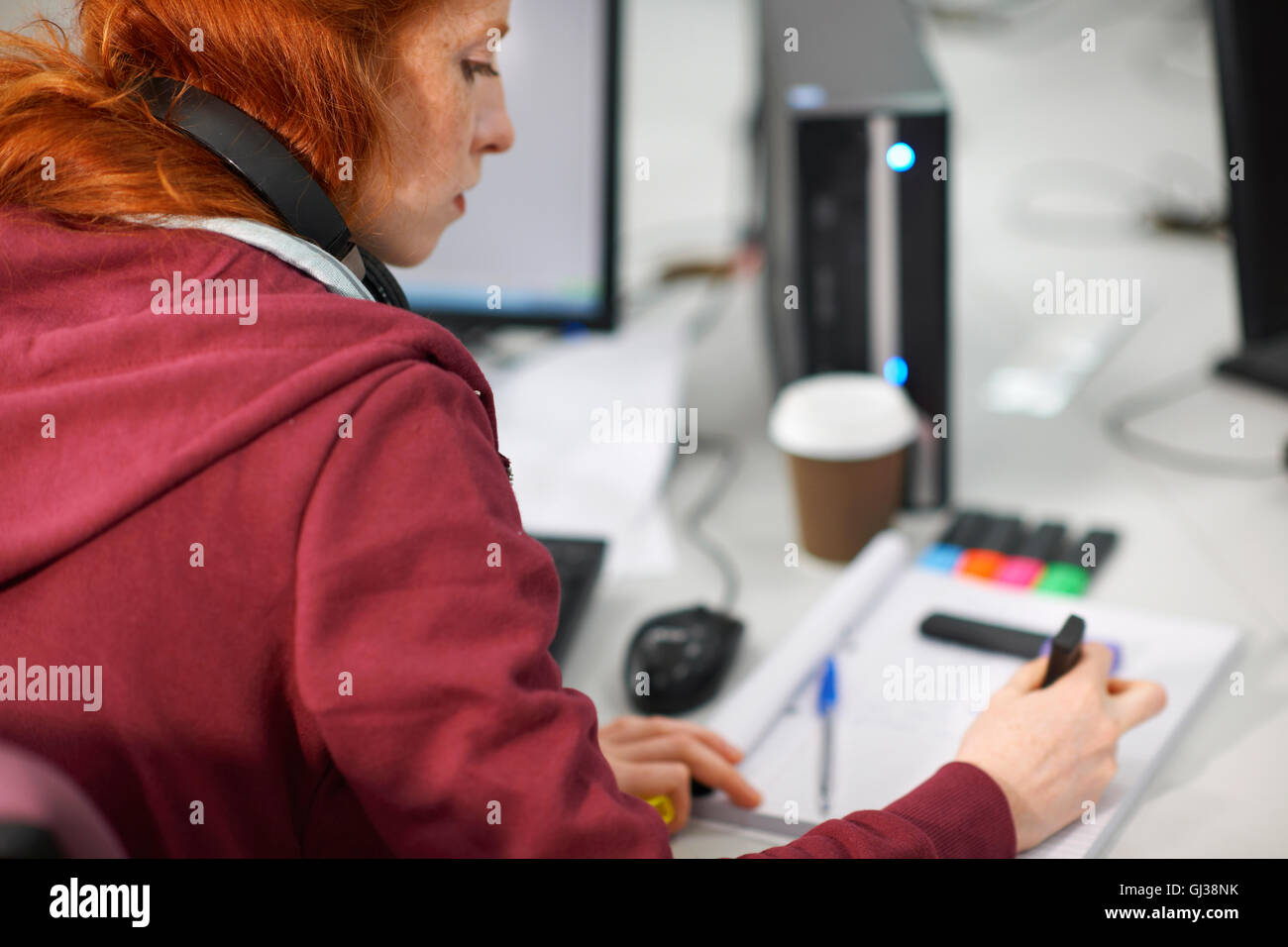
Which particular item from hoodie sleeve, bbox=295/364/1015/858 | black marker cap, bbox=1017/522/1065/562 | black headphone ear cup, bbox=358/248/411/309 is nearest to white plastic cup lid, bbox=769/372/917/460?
black marker cap, bbox=1017/522/1065/562

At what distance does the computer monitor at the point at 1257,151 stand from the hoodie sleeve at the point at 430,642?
26.1 inches

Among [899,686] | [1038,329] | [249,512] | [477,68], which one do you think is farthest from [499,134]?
[1038,329]

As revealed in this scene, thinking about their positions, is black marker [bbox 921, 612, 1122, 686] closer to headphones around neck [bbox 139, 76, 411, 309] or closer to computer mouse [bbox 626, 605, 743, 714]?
computer mouse [bbox 626, 605, 743, 714]

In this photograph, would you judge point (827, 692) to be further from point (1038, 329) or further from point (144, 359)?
point (1038, 329)

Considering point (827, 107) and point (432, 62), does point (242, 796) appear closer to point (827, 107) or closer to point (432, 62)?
point (432, 62)

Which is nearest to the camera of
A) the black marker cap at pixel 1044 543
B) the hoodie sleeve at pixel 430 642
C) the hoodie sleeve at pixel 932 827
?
the hoodie sleeve at pixel 430 642

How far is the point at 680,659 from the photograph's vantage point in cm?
77

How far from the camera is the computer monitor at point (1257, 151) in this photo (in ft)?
2.83

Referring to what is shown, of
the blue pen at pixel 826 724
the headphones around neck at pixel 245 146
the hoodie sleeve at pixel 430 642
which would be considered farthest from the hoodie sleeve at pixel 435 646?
the blue pen at pixel 826 724

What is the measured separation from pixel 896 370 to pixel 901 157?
0.54 ft

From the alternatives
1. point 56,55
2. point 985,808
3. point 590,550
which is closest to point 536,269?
point 590,550

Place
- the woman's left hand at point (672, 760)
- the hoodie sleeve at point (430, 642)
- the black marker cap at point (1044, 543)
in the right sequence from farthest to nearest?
1. the black marker cap at point (1044, 543)
2. the woman's left hand at point (672, 760)
3. the hoodie sleeve at point (430, 642)

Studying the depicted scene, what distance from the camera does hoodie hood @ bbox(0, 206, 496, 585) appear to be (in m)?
0.44

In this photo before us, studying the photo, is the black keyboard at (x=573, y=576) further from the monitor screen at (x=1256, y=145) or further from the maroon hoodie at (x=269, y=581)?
the monitor screen at (x=1256, y=145)
